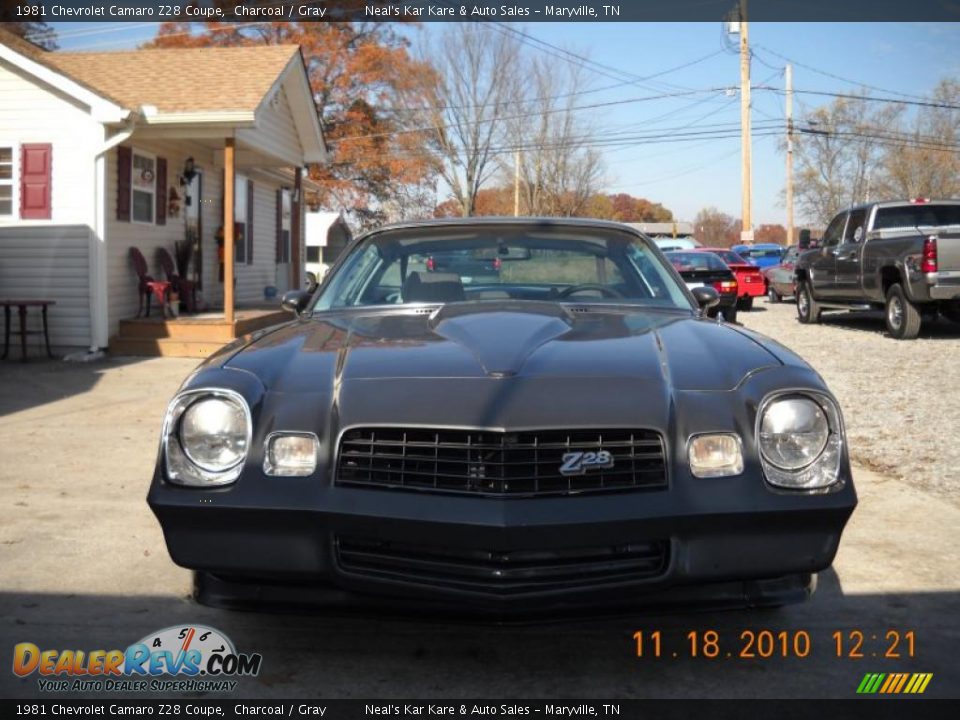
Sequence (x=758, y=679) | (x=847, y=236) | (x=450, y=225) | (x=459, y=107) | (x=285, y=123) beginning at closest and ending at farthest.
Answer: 1. (x=758, y=679)
2. (x=450, y=225)
3. (x=847, y=236)
4. (x=285, y=123)
5. (x=459, y=107)

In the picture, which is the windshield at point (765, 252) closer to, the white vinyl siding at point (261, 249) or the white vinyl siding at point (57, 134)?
the white vinyl siding at point (261, 249)

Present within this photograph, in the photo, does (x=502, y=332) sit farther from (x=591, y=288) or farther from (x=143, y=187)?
(x=143, y=187)

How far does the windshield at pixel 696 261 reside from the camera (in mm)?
17906

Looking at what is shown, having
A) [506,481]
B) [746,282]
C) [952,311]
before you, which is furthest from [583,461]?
[746,282]

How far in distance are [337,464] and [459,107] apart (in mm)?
34945

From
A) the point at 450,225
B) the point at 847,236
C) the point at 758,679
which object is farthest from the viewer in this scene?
the point at 847,236

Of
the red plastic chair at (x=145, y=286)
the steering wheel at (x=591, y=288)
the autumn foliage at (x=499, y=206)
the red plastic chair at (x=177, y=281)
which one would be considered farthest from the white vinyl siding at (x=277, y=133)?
the autumn foliage at (x=499, y=206)

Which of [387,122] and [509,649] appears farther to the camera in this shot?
[387,122]

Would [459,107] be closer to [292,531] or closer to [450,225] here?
[450,225]

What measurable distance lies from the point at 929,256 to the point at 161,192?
10760 mm

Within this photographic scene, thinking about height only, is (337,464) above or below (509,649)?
above

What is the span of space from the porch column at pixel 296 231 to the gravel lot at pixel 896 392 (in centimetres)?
913
